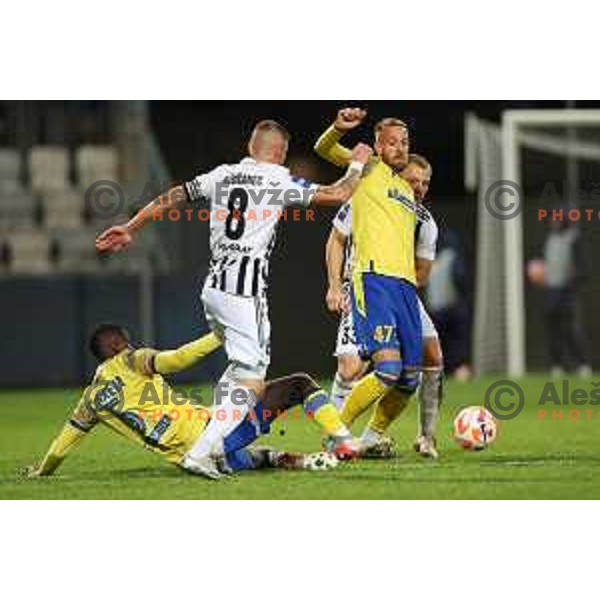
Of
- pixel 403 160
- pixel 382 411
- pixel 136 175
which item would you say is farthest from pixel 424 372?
pixel 136 175

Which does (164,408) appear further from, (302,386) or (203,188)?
(203,188)

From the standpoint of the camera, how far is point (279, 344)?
18.5 m

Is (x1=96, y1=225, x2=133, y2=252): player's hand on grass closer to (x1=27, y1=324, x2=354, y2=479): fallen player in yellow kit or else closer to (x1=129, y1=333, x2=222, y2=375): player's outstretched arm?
(x1=27, y1=324, x2=354, y2=479): fallen player in yellow kit

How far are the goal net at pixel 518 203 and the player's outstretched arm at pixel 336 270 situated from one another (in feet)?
29.8

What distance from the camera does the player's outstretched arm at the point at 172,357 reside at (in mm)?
9117

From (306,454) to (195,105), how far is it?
437 inches

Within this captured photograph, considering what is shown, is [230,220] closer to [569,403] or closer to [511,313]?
[569,403]

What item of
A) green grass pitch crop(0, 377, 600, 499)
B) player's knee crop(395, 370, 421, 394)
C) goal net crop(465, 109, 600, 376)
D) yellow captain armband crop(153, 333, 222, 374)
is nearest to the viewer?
green grass pitch crop(0, 377, 600, 499)

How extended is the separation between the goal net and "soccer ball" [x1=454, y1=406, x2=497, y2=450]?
28.3 feet

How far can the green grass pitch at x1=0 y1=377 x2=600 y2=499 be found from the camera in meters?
8.86

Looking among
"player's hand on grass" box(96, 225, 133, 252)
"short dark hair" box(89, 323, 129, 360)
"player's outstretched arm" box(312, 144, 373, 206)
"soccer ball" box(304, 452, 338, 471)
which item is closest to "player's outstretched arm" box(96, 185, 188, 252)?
"player's hand on grass" box(96, 225, 133, 252)

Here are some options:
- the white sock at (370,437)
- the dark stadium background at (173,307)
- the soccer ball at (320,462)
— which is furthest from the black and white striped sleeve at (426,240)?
the dark stadium background at (173,307)

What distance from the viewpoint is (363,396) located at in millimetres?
9758

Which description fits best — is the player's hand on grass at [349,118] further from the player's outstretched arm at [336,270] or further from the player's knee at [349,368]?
the player's knee at [349,368]
